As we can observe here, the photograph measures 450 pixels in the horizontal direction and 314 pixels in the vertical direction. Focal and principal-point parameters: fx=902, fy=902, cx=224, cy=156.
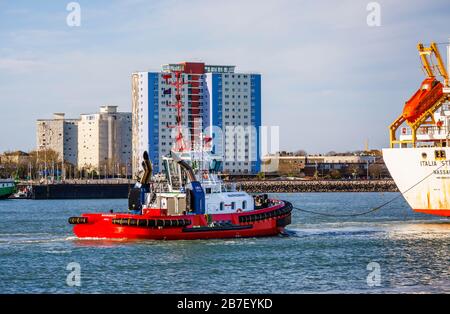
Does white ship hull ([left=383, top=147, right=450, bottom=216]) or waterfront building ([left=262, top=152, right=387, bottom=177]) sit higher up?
waterfront building ([left=262, top=152, right=387, bottom=177])

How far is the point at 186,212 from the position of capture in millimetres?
41188

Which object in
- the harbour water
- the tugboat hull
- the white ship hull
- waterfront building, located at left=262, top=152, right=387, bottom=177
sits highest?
waterfront building, located at left=262, top=152, right=387, bottom=177

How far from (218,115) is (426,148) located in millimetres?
111638

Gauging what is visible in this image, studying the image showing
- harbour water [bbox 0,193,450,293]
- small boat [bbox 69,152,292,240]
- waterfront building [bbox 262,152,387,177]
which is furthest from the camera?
waterfront building [bbox 262,152,387,177]

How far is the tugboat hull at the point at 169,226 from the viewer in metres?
40.0

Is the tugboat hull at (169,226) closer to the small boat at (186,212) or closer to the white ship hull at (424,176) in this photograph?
the small boat at (186,212)

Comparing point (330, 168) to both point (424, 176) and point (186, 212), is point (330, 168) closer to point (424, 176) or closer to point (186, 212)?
point (424, 176)

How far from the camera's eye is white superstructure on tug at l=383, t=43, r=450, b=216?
162 ft

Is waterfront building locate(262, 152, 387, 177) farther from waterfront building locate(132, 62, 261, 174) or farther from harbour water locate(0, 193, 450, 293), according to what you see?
harbour water locate(0, 193, 450, 293)

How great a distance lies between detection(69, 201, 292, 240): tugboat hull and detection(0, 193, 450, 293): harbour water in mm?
674

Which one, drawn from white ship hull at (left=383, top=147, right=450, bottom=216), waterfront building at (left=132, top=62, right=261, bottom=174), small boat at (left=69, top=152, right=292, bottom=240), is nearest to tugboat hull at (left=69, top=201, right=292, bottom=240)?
small boat at (left=69, top=152, right=292, bottom=240)

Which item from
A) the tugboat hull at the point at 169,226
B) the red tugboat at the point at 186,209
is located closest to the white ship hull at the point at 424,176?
the red tugboat at the point at 186,209

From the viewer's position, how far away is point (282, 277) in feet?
99.0

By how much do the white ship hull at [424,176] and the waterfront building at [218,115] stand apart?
318 feet
